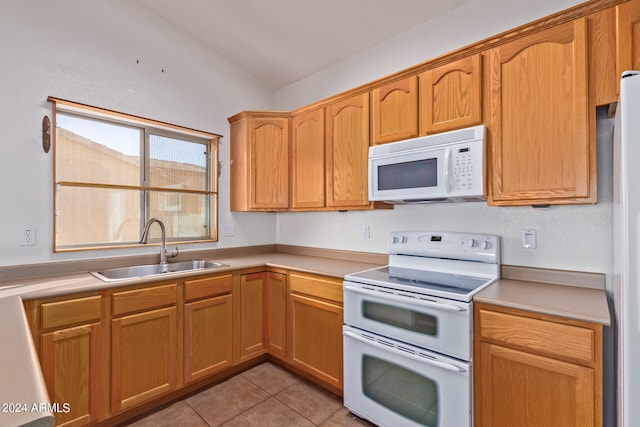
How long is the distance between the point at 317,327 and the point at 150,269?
4.62 ft

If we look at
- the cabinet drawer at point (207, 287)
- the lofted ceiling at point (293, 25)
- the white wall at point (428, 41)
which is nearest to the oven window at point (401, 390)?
the cabinet drawer at point (207, 287)

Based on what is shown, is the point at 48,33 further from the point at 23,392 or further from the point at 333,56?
the point at 23,392

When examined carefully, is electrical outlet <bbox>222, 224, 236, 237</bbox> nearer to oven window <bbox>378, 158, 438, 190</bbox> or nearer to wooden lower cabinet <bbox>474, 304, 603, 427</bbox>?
oven window <bbox>378, 158, 438, 190</bbox>

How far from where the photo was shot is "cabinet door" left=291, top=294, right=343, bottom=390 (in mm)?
2125

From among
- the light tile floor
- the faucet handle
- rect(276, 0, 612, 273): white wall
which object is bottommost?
the light tile floor

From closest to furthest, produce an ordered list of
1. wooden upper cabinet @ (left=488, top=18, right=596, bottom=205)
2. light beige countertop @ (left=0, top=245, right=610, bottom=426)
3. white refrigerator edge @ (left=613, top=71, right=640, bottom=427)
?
light beige countertop @ (left=0, top=245, right=610, bottom=426)
white refrigerator edge @ (left=613, top=71, right=640, bottom=427)
wooden upper cabinet @ (left=488, top=18, right=596, bottom=205)

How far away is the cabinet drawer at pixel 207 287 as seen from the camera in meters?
2.16

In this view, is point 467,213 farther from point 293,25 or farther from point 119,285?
point 119,285

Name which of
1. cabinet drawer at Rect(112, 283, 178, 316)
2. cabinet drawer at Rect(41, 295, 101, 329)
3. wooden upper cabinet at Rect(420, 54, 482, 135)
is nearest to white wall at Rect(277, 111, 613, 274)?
wooden upper cabinet at Rect(420, 54, 482, 135)

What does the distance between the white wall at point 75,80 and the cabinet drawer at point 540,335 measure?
234 cm

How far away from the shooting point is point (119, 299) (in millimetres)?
1859

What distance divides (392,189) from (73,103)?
2254 mm

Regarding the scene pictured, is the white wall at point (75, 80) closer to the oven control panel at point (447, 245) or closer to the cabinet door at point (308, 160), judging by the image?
the cabinet door at point (308, 160)

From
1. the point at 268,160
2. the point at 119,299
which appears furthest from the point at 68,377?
the point at 268,160
